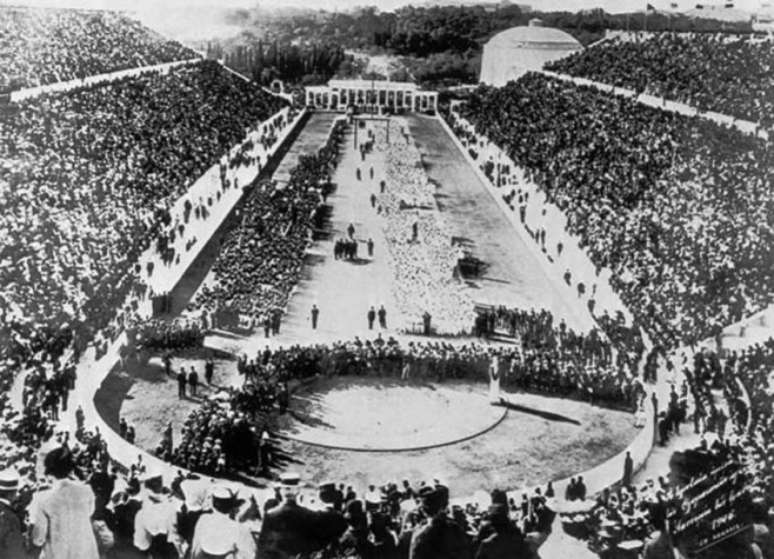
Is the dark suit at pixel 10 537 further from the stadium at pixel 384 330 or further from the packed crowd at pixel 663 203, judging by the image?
the packed crowd at pixel 663 203

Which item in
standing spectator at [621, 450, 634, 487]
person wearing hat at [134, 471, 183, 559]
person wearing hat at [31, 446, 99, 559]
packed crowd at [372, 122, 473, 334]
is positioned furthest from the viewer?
packed crowd at [372, 122, 473, 334]

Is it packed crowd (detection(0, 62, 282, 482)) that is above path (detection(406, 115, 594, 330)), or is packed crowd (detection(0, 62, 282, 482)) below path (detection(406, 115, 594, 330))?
above

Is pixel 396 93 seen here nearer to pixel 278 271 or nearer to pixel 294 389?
pixel 278 271

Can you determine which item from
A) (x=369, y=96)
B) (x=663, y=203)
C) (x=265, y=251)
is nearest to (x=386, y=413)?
(x=265, y=251)

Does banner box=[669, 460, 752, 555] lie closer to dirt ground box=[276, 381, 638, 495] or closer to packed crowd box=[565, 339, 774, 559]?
packed crowd box=[565, 339, 774, 559]

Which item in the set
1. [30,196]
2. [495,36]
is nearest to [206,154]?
[30,196]

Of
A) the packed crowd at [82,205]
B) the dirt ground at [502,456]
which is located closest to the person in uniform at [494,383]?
the dirt ground at [502,456]

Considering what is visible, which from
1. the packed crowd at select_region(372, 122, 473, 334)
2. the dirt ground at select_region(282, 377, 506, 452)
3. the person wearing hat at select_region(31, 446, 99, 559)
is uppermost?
the person wearing hat at select_region(31, 446, 99, 559)

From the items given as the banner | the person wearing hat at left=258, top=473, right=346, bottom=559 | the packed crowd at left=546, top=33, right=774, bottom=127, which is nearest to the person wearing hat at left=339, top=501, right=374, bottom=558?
the person wearing hat at left=258, top=473, right=346, bottom=559
